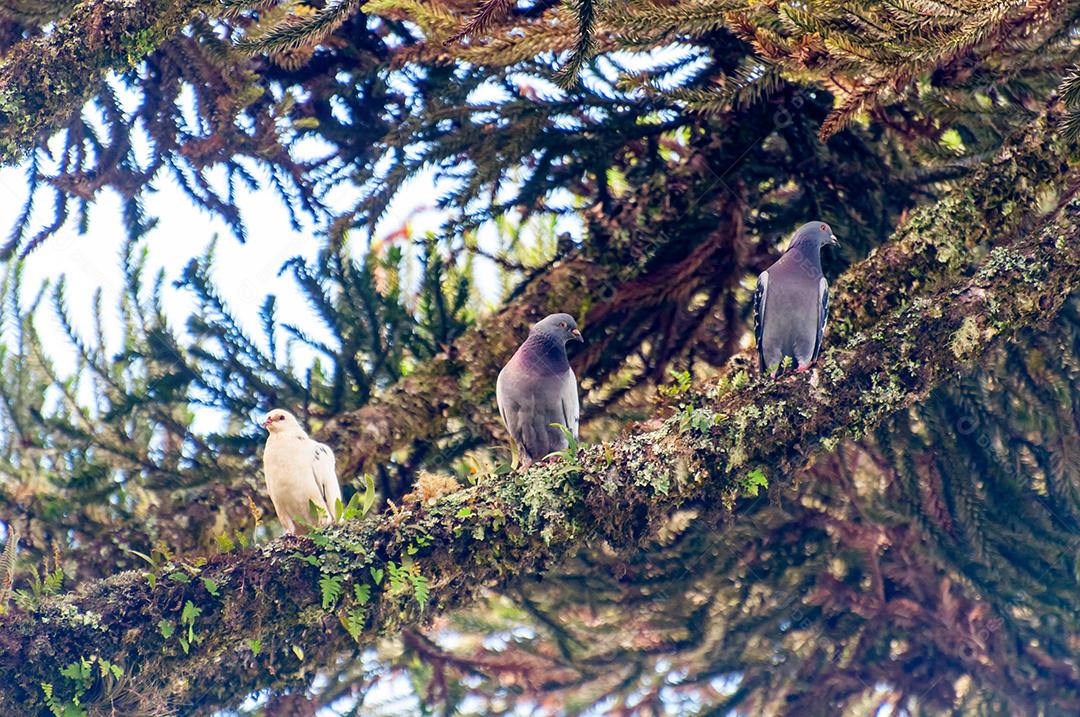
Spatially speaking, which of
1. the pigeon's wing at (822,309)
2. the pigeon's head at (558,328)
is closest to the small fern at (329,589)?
the pigeon's head at (558,328)

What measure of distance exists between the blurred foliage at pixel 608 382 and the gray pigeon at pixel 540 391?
736mm

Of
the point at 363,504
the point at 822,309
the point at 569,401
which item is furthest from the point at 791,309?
the point at 363,504

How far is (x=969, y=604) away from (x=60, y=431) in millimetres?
5408

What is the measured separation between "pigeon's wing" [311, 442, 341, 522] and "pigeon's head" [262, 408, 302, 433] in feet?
0.60

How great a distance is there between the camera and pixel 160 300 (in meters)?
6.12

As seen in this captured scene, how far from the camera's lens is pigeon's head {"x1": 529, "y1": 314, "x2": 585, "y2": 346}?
5.75m

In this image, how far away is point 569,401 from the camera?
5656mm

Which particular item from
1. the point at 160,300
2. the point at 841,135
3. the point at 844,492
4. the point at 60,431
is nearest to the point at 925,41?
the point at 841,135

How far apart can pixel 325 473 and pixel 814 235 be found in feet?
9.48

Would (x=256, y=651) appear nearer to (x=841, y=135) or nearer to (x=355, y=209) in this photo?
(x=355, y=209)

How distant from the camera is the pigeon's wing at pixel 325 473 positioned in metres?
5.32

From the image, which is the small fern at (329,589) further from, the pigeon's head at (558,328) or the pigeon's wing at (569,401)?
the pigeon's head at (558,328)

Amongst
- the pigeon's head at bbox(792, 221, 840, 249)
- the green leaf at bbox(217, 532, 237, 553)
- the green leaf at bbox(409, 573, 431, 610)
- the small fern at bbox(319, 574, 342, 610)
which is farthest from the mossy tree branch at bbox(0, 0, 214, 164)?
the pigeon's head at bbox(792, 221, 840, 249)

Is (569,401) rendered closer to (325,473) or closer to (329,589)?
(325,473)
